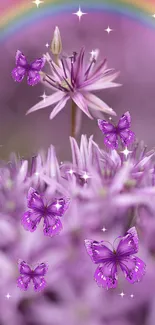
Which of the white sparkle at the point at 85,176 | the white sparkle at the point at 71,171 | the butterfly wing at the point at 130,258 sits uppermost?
the white sparkle at the point at 71,171

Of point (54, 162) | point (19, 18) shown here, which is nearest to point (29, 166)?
point (54, 162)

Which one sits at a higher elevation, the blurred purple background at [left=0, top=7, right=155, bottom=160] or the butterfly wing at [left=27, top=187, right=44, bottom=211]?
the blurred purple background at [left=0, top=7, right=155, bottom=160]

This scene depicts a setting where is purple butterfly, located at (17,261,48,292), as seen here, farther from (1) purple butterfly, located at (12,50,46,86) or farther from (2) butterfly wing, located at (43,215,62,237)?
(1) purple butterfly, located at (12,50,46,86)

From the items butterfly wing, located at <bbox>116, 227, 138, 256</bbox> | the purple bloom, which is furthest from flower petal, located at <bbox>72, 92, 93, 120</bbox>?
butterfly wing, located at <bbox>116, 227, 138, 256</bbox>

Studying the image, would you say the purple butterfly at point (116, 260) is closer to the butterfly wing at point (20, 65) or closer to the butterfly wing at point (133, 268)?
the butterfly wing at point (133, 268)

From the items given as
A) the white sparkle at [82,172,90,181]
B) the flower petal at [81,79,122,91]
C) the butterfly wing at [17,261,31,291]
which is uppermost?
the flower petal at [81,79,122,91]

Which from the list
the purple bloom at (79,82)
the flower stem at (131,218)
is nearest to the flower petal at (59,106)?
the purple bloom at (79,82)

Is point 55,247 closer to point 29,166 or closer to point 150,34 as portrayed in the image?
point 29,166
